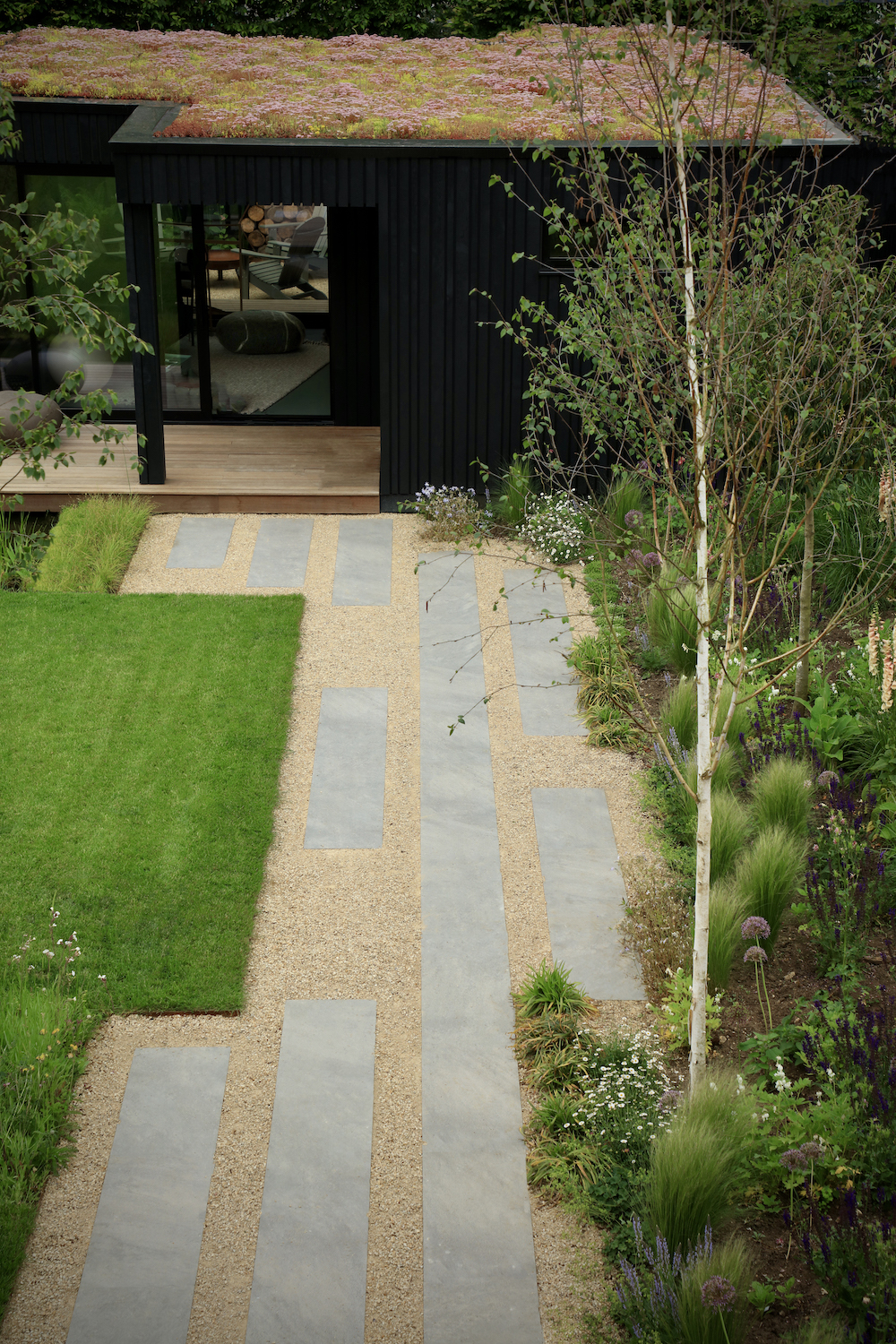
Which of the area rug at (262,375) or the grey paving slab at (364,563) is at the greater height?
the area rug at (262,375)

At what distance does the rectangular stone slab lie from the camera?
32.4ft

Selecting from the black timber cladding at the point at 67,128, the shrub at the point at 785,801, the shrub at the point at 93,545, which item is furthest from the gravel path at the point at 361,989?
the black timber cladding at the point at 67,128

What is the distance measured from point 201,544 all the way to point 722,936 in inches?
253

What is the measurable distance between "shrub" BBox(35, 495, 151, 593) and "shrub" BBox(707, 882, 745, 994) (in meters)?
5.79

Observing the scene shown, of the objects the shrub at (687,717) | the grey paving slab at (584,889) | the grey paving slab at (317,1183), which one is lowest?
the grey paving slab at (584,889)

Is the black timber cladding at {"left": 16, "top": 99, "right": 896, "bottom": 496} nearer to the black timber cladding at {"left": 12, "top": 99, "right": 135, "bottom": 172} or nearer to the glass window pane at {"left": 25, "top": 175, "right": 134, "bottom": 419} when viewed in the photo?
the black timber cladding at {"left": 12, "top": 99, "right": 135, "bottom": 172}

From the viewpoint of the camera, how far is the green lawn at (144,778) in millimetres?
5586

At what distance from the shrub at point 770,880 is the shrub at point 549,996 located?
872 mm

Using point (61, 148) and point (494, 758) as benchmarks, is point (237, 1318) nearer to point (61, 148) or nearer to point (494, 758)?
point (494, 758)

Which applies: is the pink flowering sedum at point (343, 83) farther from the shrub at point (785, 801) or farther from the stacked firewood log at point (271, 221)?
the shrub at point (785, 801)

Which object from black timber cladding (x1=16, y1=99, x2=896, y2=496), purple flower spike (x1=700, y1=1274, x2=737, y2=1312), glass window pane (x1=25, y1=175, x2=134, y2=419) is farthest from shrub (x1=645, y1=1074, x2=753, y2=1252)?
glass window pane (x1=25, y1=175, x2=134, y2=419)

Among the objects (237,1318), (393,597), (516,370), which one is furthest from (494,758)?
(516,370)

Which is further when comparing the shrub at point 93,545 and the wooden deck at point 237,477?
the wooden deck at point 237,477

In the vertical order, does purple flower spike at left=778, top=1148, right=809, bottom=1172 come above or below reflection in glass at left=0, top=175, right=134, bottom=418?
below
